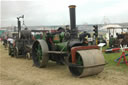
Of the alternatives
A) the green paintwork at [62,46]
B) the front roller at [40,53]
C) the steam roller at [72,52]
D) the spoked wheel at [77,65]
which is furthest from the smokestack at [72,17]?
the spoked wheel at [77,65]

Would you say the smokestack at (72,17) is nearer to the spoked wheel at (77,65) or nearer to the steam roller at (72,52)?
Result: the steam roller at (72,52)

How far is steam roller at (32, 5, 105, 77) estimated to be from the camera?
429cm

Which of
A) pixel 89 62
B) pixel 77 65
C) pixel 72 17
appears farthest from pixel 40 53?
pixel 89 62

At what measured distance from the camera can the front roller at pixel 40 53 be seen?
5789mm

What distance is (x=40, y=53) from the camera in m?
6.28

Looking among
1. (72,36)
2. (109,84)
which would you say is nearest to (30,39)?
(72,36)

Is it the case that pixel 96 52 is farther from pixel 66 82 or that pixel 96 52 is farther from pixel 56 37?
pixel 56 37

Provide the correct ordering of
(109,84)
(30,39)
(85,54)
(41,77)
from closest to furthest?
(109,84), (85,54), (41,77), (30,39)

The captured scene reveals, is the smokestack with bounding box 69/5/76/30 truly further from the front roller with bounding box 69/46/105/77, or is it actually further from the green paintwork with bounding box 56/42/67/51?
the front roller with bounding box 69/46/105/77

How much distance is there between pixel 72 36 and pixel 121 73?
2015 millimetres

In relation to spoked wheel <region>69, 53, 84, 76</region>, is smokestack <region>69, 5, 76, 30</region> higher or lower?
higher

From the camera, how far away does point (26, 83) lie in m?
4.26

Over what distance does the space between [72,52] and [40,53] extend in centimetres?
217

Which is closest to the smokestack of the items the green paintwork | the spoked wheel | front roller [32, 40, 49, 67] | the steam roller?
the steam roller
